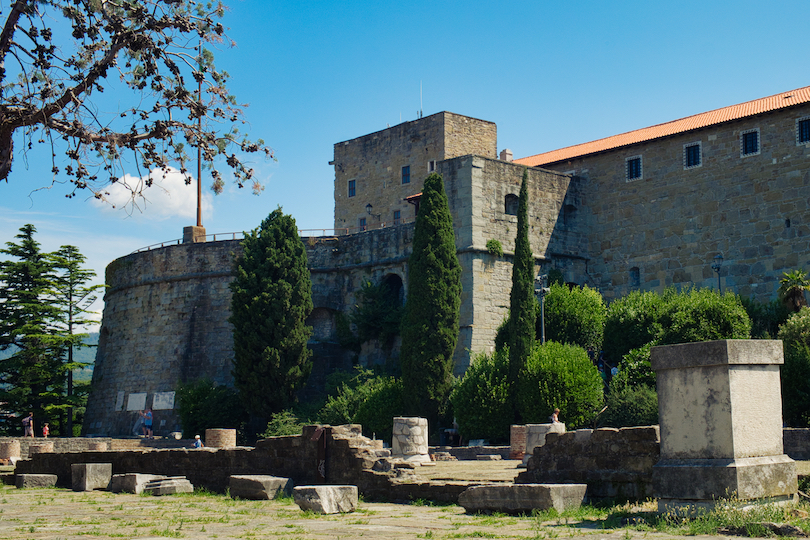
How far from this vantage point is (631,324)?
29.8 m

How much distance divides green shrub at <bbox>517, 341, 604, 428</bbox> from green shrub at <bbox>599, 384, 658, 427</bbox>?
19.2 inches

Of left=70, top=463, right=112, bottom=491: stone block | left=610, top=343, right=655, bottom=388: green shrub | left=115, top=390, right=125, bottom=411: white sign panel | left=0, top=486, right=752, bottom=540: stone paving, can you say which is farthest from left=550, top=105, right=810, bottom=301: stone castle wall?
left=70, top=463, right=112, bottom=491: stone block

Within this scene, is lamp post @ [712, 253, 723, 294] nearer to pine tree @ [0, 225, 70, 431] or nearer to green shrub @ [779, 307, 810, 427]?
green shrub @ [779, 307, 810, 427]

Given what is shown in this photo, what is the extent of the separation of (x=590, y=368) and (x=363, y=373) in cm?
897

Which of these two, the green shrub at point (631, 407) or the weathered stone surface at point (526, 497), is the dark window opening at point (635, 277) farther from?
the weathered stone surface at point (526, 497)

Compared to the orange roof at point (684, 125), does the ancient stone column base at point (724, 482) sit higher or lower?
lower

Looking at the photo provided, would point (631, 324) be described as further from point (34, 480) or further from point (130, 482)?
point (34, 480)

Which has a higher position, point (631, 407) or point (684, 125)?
point (684, 125)

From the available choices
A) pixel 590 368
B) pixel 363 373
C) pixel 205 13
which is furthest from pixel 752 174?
pixel 205 13

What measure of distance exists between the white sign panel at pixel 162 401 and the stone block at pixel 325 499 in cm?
2595

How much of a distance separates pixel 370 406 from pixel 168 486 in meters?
14.1

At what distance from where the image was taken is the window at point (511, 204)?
33.9 m

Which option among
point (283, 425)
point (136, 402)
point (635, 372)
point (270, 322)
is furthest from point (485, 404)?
point (136, 402)

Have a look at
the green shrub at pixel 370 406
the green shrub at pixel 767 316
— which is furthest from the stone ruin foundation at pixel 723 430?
the green shrub at pixel 370 406
